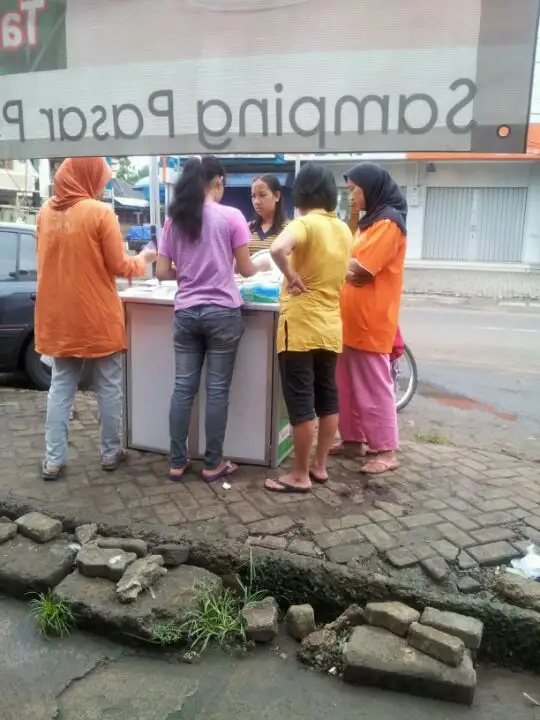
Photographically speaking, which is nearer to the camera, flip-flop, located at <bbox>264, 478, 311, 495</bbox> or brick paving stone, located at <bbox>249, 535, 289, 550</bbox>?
brick paving stone, located at <bbox>249, 535, 289, 550</bbox>

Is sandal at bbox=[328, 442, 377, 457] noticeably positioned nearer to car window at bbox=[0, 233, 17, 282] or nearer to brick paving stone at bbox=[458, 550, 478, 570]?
brick paving stone at bbox=[458, 550, 478, 570]

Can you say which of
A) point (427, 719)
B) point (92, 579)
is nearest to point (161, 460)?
point (92, 579)

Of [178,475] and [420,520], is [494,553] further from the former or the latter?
[178,475]

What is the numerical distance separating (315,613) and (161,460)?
1514 mm

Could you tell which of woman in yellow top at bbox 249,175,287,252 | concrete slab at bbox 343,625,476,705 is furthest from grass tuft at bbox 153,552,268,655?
woman in yellow top at bbox 249,175,287,252

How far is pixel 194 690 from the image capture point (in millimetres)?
2160

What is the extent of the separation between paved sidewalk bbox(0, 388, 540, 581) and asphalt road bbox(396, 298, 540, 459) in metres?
1.22

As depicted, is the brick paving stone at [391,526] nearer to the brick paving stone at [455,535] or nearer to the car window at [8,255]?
the brick paving stone at [455,535]

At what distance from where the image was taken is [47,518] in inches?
117

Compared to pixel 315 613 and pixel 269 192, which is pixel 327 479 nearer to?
pixel 315 613

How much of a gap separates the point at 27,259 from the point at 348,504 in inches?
162

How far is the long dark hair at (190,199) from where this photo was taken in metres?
3.18

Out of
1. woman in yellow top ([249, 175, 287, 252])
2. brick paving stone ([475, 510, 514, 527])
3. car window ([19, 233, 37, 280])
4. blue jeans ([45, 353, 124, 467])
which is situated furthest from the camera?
car window ([19, 233, 37, 280])

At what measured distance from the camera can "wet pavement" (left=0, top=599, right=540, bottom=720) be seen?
2068 millimetres
